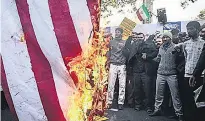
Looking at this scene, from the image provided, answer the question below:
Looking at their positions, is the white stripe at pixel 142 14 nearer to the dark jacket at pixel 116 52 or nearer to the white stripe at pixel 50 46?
the dark jacket at pixel 116 52

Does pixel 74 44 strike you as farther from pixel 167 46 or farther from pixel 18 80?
pixel 167 46

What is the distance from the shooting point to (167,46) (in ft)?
→ 20.6

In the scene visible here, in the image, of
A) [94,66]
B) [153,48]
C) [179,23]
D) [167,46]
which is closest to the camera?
[94,66]

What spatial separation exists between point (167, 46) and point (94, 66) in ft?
14.1

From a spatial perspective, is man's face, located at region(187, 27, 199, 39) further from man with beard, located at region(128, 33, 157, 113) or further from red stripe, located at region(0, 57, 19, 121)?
red stripe, located at region(0, 57, 19, 121)

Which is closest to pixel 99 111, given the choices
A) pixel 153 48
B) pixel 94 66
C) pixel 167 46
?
pixel 94 66

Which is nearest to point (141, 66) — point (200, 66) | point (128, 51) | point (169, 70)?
point (128, 51)

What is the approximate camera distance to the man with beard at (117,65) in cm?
704

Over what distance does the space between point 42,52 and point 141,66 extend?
17.1 ft

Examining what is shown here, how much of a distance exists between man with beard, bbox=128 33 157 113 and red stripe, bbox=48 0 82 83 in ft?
16.3

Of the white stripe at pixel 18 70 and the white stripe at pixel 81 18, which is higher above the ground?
the white stripe at pixel 81 18

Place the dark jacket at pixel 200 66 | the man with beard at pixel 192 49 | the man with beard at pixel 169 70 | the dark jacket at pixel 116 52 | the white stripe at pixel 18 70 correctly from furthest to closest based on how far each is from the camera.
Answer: the dark jacket at pixel 116 52, the man with beard at pixel 169 70, the man with beard at pixel 192 49, the dark jacket at pixel 200 66, the white stripe at pixel 18 70

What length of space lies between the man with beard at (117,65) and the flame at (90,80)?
4.69 metres

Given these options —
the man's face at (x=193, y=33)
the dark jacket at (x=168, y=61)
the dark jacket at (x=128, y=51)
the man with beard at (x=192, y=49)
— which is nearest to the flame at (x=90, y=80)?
the man with beard at (x=192, y=49)
